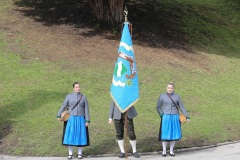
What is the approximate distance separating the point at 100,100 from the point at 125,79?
4.96m

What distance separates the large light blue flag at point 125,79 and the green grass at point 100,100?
1701 mm

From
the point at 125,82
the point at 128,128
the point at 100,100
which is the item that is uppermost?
the point at 125,82

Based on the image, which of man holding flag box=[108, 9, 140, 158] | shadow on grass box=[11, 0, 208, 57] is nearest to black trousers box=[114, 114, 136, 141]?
man holding flag box=[108, 9, 140, 158]

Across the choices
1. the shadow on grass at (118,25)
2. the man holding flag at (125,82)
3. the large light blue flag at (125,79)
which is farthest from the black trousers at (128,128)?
the shadow on grass at (118,25)

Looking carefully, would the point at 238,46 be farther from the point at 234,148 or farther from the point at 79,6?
the point at 234,148

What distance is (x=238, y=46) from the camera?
82.4 feet

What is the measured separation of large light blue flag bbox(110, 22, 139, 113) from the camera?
1143 cm

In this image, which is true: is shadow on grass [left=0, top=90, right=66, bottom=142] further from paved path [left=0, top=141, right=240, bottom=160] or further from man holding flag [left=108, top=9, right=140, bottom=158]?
man holding flag [left=108, top=9, right=140, bottom=158]

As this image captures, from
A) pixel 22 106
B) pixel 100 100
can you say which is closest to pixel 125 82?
pixel 100 100

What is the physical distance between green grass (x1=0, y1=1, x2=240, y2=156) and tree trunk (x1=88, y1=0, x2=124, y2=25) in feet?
13.5

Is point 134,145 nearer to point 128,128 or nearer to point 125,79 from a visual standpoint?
point 128,128

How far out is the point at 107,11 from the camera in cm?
2312

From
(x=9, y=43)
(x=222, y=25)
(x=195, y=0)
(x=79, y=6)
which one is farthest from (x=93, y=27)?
(x=195, y=0)

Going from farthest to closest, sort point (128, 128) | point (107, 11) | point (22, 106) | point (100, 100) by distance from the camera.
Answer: point (107, 11) < point (100, 100) < point (22, 106) < point (128, 128)
